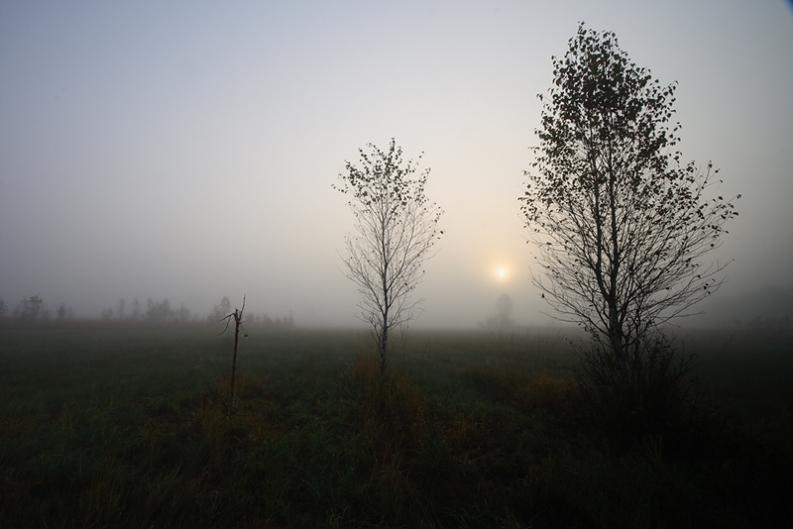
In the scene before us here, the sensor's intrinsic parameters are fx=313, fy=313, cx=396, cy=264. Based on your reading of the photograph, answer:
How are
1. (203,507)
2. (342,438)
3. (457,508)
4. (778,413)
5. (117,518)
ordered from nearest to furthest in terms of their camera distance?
(117,518)
(203,507)
(457,508)
(342,438)
(778,413)

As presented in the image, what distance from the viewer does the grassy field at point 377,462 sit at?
3.95 m

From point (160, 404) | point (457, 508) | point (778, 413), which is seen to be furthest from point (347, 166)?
point (778, 413)

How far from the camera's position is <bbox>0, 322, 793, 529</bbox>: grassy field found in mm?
3953

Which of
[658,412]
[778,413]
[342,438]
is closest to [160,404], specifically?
[342,438]

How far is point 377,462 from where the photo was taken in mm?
5543

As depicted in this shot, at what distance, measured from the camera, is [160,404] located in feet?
29.6

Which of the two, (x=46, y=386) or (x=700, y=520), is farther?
(x=46, y=386)

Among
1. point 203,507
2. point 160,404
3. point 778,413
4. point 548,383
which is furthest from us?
point 548,383

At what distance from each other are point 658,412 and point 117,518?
866 centimetres

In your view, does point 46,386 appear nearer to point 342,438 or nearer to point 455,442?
point 342,438

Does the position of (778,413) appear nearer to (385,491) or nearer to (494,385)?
(494,385)

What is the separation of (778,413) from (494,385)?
23.8 ft

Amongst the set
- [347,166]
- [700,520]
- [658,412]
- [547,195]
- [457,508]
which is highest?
[347,166]

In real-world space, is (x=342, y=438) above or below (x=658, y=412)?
below
